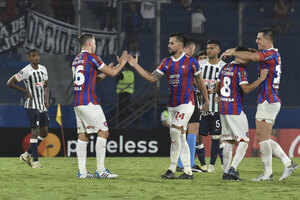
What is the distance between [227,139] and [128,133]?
6296 mm

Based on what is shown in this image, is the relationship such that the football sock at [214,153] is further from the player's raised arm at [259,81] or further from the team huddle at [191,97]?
the player's raised arm at [259,81]

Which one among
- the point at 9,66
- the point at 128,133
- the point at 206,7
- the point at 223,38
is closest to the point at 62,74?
the point at 9,66

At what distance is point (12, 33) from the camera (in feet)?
52.6

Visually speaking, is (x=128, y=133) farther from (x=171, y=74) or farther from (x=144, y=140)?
(x=171, y=74)

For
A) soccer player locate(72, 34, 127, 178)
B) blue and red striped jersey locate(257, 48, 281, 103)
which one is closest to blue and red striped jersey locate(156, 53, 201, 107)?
soccer player locate(72, 34, 127, 178)

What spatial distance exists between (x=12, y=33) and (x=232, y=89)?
869 cm

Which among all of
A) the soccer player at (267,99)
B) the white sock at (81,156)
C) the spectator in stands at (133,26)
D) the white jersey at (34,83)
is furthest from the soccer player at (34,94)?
the spectator in stands at (133,26)

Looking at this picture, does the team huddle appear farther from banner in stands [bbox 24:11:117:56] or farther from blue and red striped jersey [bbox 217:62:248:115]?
banner in stands [bbox 24:11:117:56]

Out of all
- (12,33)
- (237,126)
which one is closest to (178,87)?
(237,126)

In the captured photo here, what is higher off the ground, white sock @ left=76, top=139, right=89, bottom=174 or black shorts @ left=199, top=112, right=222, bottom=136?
black shorts @ left=199, top=112, right=222, bottom=136

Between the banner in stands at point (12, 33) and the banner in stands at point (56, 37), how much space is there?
5.7 inches

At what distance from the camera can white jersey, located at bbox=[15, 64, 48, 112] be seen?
37.1ft

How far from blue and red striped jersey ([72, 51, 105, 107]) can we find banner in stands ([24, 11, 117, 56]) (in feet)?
22.6

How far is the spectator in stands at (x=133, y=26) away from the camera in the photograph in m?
16.0
